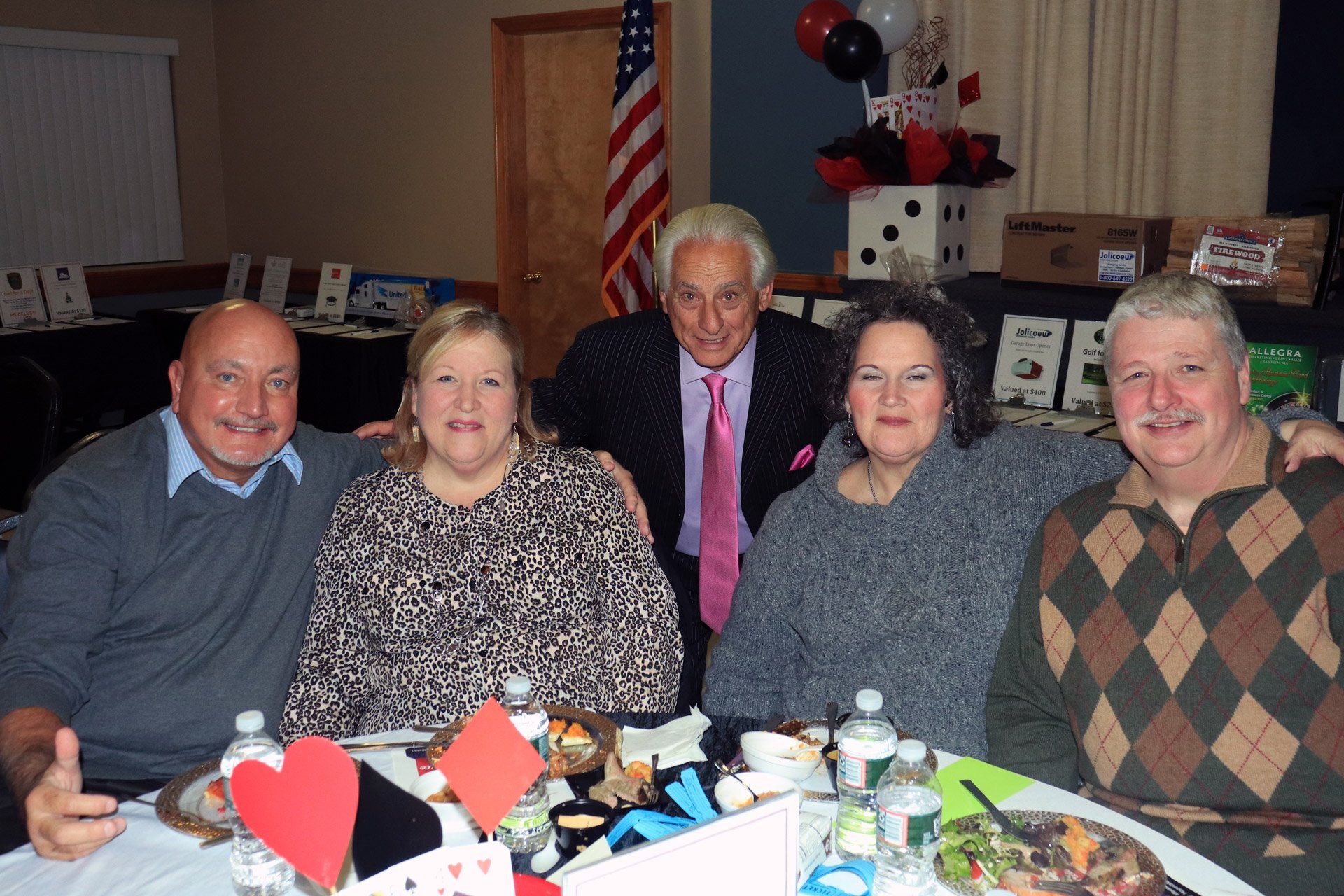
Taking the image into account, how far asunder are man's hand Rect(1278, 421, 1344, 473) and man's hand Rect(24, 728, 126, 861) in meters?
1.76

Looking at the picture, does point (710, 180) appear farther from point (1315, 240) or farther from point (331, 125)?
point (331, 125)

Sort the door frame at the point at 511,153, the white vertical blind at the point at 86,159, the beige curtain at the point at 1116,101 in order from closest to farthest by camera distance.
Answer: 1. the beige curtain at the point at 1116,101
2. the door frame at the point at 511,153
3. the white vertical blind at the point at 86,159

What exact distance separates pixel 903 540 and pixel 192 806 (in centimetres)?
122

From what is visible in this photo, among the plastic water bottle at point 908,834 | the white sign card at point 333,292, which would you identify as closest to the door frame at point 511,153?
the white sign card at point 333,292

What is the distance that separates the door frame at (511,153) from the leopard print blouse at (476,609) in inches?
165

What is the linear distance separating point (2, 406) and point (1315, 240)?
403cm

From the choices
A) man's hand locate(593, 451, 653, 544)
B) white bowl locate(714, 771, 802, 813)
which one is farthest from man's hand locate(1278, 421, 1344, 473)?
man's hand locate(593, 451, 653, 544)

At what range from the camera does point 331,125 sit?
745 cm

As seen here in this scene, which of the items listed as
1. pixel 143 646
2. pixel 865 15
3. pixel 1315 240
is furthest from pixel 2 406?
pixel 1315 240

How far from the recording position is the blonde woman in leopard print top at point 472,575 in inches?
78.3

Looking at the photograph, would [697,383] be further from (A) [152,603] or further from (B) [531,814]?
(B) [531,814]

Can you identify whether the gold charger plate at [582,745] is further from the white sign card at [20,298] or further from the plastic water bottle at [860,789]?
the white sign card at [20,298]

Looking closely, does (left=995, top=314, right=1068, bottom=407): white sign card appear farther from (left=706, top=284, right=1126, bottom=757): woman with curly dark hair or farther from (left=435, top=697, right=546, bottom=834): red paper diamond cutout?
(left=435, top=697, right=546, bottom=834): red paper diamond cutout

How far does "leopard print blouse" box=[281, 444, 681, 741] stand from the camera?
1.98m
